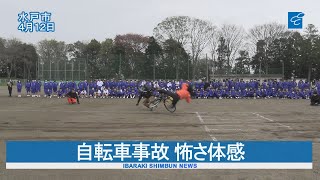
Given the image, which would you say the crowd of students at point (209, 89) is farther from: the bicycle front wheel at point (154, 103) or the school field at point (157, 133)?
the school field at point (157, 133)

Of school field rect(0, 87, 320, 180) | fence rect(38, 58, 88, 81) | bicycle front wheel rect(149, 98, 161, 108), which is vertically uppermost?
fence rect(38, 58, 88, 81)

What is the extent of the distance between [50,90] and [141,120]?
2092 centimetres

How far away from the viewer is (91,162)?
6.09 metres

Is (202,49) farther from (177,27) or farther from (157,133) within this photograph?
(157,133)

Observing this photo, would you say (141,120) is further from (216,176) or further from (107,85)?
(107,85)

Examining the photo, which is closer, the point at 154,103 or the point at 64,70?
the point at 154,103

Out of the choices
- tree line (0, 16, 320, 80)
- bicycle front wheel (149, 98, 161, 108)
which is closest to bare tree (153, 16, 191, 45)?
tree line (0, 16, 320, 80)

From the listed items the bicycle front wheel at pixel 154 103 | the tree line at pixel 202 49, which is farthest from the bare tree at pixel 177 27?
the bicycle front wheel at pixel 154 103

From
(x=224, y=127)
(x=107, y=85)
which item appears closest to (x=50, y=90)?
(x=107, y=85)

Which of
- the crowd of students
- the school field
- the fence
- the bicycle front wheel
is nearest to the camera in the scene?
the school field

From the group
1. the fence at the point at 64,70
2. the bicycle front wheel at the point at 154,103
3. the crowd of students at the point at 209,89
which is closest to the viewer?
the bicycle front wheel at the point at 154,103

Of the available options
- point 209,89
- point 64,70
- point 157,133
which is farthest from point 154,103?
point 64,70

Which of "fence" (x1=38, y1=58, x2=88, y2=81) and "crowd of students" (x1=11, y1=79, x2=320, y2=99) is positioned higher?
"fence" (x1=38, y1=58, x2=88, y2=81)

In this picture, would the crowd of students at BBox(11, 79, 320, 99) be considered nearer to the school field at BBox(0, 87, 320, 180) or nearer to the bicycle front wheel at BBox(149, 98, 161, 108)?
the bicycle front wheel at BBox(149, 98, 161, 108)
